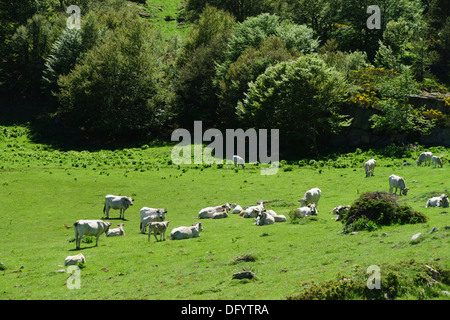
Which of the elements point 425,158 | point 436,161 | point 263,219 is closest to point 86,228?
point 263,219

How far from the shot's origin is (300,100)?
59750mm

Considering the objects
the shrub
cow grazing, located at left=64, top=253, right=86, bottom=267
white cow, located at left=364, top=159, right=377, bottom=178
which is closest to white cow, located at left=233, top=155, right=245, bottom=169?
white cow, located at left=364, top=159, right=377, bottom=178

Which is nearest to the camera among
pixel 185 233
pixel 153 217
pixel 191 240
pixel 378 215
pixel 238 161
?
pixel 378 215

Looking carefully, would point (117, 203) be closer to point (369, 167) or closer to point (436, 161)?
point (369, 167)

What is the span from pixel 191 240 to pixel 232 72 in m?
45.9

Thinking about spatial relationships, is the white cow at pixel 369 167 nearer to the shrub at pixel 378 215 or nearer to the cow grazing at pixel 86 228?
the shrub at pixel 378 215

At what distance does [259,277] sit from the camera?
1703cm

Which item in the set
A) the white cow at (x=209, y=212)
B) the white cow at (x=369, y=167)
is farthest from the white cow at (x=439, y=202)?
the white cow at (x=369, y=167)

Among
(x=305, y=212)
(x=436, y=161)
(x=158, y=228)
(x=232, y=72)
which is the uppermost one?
(x=232, y=72)

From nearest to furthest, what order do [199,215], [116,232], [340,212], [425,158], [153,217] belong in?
[340,212], [116,232], [153,217], [199,215], [425,158]

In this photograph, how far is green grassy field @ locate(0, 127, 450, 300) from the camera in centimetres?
1705

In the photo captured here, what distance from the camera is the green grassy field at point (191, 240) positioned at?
55.9ft

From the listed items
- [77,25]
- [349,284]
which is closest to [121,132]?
[77,25]
